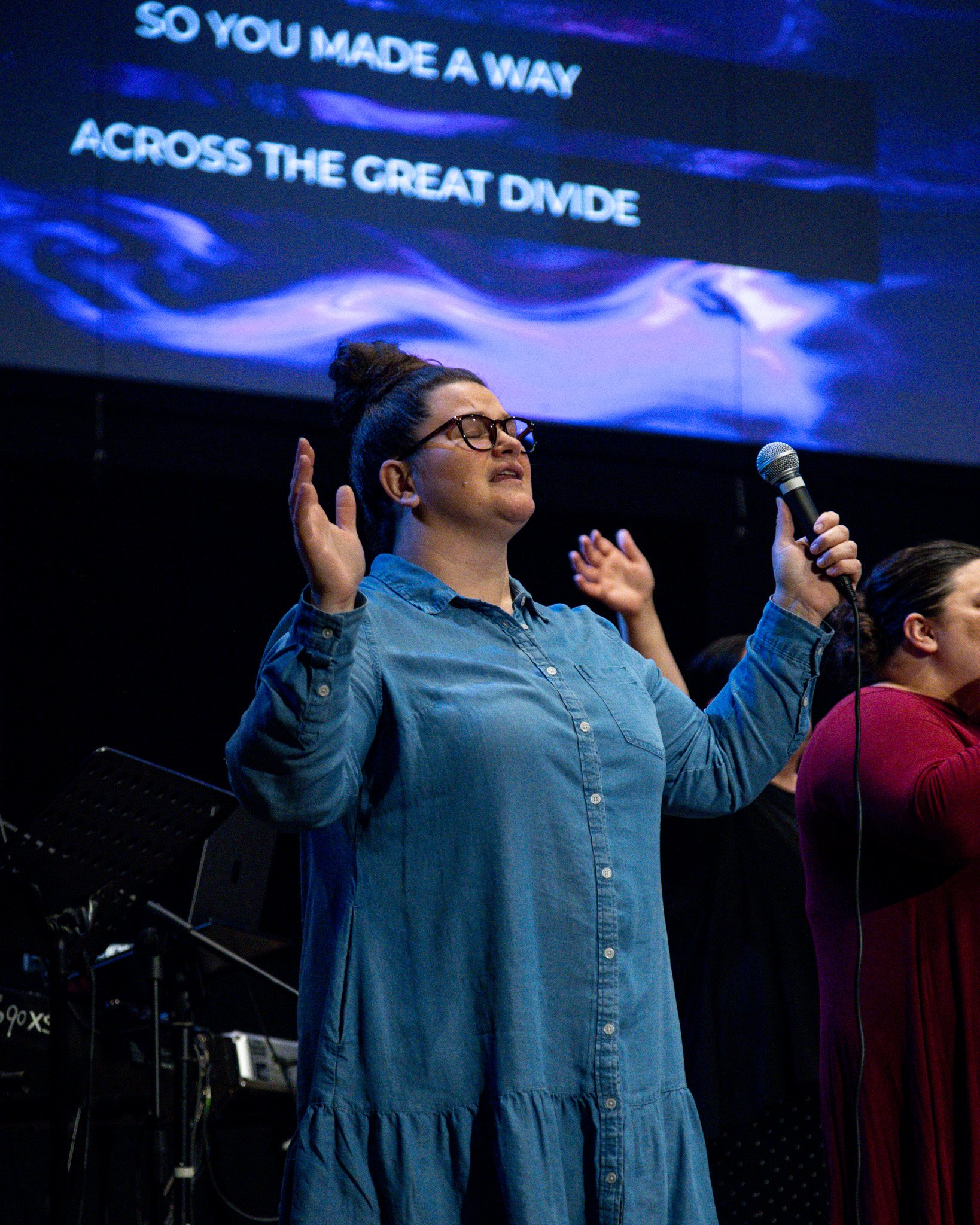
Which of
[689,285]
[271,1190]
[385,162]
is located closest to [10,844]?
[271,1190]

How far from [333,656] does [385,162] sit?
3002 millimetres

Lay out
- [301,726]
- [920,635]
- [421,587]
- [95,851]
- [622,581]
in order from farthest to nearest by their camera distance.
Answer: [95,851], [622,581], [920,635], [421,587], [301,726]

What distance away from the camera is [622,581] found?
238 cm

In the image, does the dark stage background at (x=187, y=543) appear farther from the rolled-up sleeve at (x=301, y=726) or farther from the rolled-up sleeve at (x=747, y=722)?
the rolled-up sleeve at (x=301, y=726)

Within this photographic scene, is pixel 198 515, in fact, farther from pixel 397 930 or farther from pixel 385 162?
pixel 397 930

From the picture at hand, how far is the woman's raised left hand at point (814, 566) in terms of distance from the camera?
1.61 metres

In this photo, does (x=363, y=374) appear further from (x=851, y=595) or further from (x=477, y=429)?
(x=851, y=595)

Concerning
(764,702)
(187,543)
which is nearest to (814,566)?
(764,702)

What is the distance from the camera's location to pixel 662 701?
1685 mm

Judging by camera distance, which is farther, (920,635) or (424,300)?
(424,300)

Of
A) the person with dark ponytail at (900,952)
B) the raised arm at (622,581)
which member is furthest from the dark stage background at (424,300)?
the person with dark ponytail at (900,952)

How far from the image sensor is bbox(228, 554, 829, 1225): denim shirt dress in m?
1.31

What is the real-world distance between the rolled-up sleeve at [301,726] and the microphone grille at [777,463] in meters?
0.61

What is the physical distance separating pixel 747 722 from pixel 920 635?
65 cm
